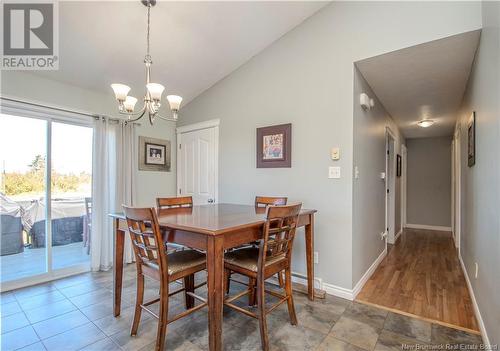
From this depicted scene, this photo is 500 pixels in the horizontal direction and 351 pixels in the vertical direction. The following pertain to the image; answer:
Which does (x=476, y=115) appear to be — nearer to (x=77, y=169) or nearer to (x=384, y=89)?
(x=384, y=89)

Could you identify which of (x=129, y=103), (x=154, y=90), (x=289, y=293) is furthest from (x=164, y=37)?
(x=289, y=293)

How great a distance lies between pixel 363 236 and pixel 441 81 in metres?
1.91

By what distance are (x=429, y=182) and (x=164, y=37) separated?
6357 mm

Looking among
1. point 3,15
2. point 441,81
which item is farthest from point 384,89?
point 3,15

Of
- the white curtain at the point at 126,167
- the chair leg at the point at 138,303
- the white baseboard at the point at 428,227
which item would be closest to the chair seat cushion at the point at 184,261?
the chair leg at the point at 138,303

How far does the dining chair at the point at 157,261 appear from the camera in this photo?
1.62m

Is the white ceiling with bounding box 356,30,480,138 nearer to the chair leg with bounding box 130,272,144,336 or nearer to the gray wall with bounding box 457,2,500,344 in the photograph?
the gray wall with bounding box 457,2,500,344

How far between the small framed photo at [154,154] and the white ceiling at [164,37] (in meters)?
0.74

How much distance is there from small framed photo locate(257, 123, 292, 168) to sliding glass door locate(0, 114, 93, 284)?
2195 millimetres

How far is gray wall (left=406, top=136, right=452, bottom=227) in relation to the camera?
19.4ft

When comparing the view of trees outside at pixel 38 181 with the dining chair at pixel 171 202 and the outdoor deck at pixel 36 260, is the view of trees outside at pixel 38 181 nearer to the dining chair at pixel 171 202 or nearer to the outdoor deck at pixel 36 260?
the outdoor deck at pixel 36 260

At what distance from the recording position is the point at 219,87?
358 centimetres

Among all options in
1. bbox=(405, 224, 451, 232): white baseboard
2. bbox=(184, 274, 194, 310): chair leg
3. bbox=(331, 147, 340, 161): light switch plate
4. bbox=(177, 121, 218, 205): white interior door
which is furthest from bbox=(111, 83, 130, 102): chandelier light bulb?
bbox=(405, 224, 451, 232): white baseboard

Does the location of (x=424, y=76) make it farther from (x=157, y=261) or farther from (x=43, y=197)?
(x=43, y=197)
